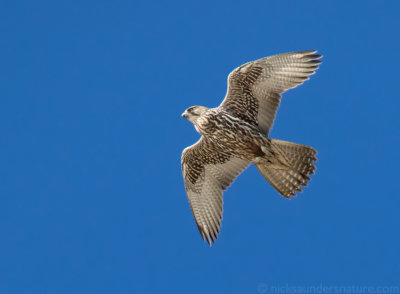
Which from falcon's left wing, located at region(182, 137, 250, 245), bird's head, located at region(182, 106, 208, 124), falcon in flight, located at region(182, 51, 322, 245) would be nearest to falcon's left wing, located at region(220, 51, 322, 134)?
falcon in flight, located at region(182, 51, 322, 245)

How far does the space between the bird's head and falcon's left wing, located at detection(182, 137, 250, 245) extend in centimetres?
71

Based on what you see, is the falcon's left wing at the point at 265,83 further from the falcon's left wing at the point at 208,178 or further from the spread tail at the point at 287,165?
the falcon's left wing at the point at 208,178

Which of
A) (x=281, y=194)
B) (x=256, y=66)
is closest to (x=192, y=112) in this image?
(x=256, y=66)

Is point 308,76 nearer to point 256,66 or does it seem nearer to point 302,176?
point 256,66

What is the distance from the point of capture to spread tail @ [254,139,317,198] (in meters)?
11.3

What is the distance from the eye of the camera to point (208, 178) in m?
12.7

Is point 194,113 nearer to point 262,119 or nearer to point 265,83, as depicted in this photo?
point 262,119

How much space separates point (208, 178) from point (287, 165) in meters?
1.75

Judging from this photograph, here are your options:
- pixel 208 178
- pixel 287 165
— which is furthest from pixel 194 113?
pixel 287 165

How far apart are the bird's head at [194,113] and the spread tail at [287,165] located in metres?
1.23

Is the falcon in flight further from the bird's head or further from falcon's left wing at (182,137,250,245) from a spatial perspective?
falcon's left wing at (182,137,250,245)

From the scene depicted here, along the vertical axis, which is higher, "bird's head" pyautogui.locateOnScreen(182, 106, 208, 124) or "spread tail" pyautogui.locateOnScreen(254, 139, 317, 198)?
"bird's head" pyautogui.locateOnScreen(182, 106, 208, 124)

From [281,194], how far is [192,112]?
80.9 inches

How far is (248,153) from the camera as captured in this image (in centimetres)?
1177
